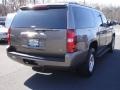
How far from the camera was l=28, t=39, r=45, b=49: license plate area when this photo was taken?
6.22 meters

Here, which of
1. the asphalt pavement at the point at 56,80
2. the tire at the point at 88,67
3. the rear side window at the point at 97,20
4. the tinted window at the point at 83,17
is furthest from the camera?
the rear side window at the point at 97,20

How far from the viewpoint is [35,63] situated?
6.21 meters

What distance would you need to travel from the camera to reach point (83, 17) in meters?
7.03

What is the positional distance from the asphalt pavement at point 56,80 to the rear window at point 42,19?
1.45 m

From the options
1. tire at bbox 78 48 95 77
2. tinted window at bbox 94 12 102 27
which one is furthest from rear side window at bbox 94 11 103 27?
tire at bbox 78 48 95 77

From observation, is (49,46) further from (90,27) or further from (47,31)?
(90,27)

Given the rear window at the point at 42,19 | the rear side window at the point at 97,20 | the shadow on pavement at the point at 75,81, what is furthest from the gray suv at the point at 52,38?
the rear side window at the point at 97,20

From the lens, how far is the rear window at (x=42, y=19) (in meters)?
6.12

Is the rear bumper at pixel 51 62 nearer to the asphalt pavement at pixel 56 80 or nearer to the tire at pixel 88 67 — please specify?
the tire at pixel 88 67

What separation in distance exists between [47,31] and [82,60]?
1.22 metres

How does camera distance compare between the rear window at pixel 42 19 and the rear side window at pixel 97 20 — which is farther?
the rear side window at pixel 97 20

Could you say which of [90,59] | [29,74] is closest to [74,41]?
[90,59]

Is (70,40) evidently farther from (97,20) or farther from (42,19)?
(97,20)

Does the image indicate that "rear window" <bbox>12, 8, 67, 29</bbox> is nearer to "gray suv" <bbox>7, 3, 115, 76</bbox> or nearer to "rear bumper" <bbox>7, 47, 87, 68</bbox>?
"gray suv" <bbox>7, 3, 115, 76</bbox>
